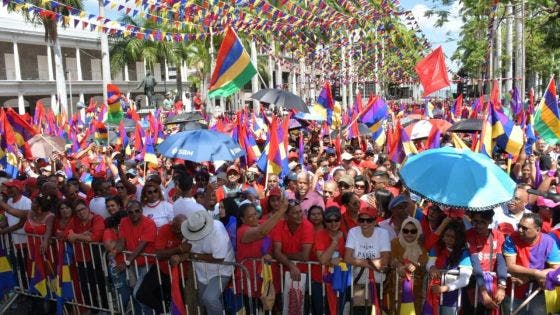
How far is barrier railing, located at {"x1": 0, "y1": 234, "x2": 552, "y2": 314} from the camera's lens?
497cm

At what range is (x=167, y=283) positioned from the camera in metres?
5.38

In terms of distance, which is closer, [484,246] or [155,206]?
[484,246]

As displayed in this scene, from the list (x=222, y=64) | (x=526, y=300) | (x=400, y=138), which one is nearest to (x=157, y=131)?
(x=222, y=64)

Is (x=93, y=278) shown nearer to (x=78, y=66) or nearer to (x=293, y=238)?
(x=293, y=238)

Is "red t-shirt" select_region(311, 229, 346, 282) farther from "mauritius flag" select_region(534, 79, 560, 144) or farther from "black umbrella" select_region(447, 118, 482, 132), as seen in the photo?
"black umbrella" select_region(447, 118, 482, 132)

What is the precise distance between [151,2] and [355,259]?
818 centimetres

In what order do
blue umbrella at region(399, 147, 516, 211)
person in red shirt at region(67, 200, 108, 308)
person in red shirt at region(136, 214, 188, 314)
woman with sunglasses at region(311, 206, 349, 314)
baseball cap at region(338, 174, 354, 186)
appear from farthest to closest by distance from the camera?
baseball cap at region(338, 174, 354, 186) < person in red shirt at region(67, 200, 108, 308) < person in red shirt at region(136, 214, 188, 314) < woman with sunglasses at region(311, 206, 349, 314) < blue umbrella at region(399, 147, 516, 211)

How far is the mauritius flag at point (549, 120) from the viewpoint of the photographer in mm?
7852

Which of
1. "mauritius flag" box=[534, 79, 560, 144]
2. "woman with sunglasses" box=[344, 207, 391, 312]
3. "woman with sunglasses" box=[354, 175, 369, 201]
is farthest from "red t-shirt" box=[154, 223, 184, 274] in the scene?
"mauritius flag" box=[534, 79, 560, 144]

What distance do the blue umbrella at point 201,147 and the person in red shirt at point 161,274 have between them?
7.39ft

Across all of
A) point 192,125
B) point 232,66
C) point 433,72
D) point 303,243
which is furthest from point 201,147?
point 433,72

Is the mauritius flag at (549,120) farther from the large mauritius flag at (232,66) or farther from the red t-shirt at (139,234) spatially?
the red t-shirt at (139,234)

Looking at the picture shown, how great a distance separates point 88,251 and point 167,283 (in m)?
1.07

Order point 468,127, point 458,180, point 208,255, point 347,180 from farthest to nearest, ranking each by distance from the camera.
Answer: point 468,127 < point 347,180 < point 208,255 < point 458,180
